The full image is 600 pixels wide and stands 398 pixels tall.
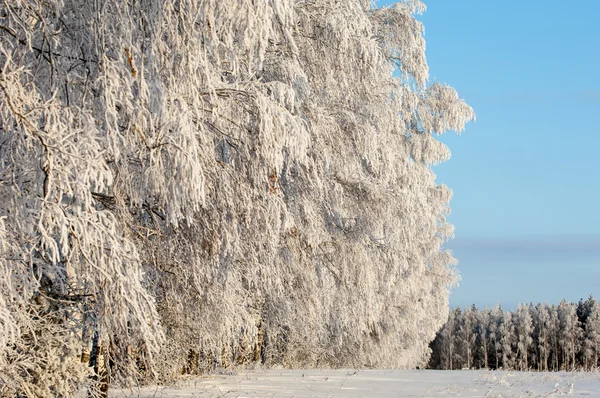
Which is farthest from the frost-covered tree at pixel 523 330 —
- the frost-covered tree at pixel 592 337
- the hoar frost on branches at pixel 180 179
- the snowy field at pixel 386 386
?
the snowy field at pixel 386 386

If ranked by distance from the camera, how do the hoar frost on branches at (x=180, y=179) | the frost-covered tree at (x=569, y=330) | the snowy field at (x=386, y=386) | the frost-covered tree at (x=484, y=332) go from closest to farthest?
the hoar frost on branches at (x=180, y=179)
the snowy field at (x=386, y=386)
the frost-covered tree at (x=569, y=330)
the frost-covered tree at (x=484, y=332)

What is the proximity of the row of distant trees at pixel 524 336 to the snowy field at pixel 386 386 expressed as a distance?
95.1 feet

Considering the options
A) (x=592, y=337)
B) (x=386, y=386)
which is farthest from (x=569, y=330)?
(x=386, y=386)

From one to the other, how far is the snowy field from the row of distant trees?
28973mm

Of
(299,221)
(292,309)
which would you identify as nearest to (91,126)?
(299,221)

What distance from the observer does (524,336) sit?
4097 cm

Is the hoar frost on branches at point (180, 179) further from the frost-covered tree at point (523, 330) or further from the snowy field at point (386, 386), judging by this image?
the frost-covered tree at point (523, 330)

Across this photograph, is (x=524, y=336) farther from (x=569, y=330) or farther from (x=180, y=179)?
(x=180, y=179)

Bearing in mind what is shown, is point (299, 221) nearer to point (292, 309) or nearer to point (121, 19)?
point (292, 309)

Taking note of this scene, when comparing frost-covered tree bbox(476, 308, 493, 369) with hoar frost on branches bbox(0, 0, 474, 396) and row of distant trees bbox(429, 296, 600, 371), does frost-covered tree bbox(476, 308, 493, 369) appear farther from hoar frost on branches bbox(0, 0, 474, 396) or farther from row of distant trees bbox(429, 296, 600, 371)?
hoar frost on branches bbox(0, 0, 474, 396)

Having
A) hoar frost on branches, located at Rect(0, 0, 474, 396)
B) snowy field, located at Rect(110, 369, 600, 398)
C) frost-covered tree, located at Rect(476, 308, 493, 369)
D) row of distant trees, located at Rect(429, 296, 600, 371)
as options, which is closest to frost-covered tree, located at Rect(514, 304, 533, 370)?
row of distant trees, located at Rect(429, 296, 600, 371)

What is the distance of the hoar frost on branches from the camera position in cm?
506

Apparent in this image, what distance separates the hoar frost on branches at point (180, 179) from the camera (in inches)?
199

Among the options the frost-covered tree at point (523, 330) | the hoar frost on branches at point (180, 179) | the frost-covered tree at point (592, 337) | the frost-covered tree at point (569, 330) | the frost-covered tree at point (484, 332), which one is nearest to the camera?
the hoar frost on branches at point (180, 179)
